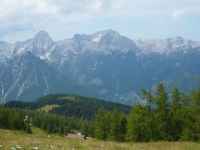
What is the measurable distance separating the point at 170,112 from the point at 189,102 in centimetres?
529

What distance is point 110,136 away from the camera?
2120 inches

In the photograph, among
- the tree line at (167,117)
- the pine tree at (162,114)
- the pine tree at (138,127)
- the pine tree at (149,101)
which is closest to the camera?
the tree line at (167,117)

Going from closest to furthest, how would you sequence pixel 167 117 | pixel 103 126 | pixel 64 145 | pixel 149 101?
pixel 64 145 < pixel 167 117 < pixel 149 101 < pixel 103 126

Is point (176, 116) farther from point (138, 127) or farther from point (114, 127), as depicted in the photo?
point (114, 127)

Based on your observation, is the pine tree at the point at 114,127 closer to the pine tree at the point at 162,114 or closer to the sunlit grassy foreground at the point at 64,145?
the pine tree at the point at 162,114

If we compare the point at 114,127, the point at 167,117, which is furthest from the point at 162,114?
the point at 114,127

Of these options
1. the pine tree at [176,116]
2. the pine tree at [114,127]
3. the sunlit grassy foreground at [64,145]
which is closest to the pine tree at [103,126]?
the pine tree at [114,127]

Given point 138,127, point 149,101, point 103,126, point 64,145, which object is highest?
point 149,101

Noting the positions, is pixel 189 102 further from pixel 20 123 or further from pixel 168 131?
pixel 20 123

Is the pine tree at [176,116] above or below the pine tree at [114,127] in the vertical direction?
above

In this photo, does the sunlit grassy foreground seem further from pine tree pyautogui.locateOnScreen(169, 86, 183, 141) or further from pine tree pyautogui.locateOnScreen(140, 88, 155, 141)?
pine tree pyautogui.locateOnScreen(169, 86, 183, 141)

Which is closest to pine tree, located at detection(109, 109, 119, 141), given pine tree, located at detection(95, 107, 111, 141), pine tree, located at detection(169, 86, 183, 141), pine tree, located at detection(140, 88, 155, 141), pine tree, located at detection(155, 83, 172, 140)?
pine tree, located at detection(95, 107, 111, 141)

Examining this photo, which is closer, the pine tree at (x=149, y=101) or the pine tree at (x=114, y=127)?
the pine tree at (x=149, y=101)

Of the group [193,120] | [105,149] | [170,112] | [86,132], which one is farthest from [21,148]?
[86,132]
